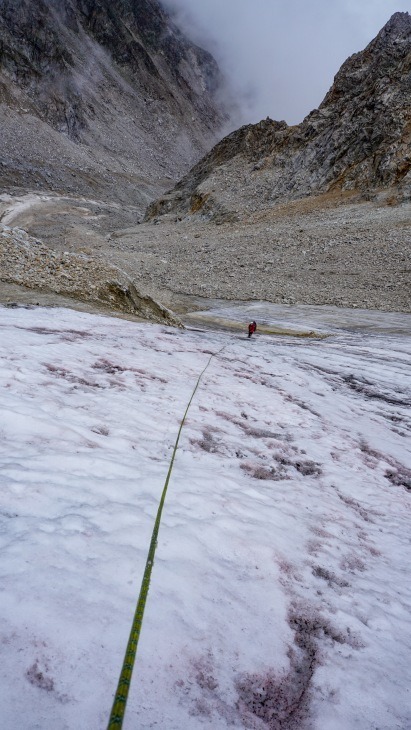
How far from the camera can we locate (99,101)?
317 feet

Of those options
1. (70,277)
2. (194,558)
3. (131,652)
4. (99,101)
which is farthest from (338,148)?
(99,101)

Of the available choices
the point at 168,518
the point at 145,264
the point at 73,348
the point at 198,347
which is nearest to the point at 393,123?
the point at 145,264

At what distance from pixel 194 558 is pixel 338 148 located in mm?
42034

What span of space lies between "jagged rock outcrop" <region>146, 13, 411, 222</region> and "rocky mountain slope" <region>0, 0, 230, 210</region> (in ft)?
96.5

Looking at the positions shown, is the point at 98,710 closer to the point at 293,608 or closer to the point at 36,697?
the point at 36,697

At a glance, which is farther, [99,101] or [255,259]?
[99,101]

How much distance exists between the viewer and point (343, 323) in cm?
1503

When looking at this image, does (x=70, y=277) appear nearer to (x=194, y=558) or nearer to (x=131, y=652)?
(x=194, y=558)

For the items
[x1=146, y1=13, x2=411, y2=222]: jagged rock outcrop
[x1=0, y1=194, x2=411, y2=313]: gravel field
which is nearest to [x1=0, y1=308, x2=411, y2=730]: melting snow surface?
[x1=0, y1=194, x2=411, y2=313]: gravel field

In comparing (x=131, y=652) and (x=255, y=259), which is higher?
(x=255, y=259)

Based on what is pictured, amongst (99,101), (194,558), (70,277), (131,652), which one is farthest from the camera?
(99,101)

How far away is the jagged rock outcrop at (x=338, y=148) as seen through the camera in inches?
1325

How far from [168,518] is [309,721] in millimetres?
1254

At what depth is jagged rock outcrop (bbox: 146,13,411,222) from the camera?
3366cm
